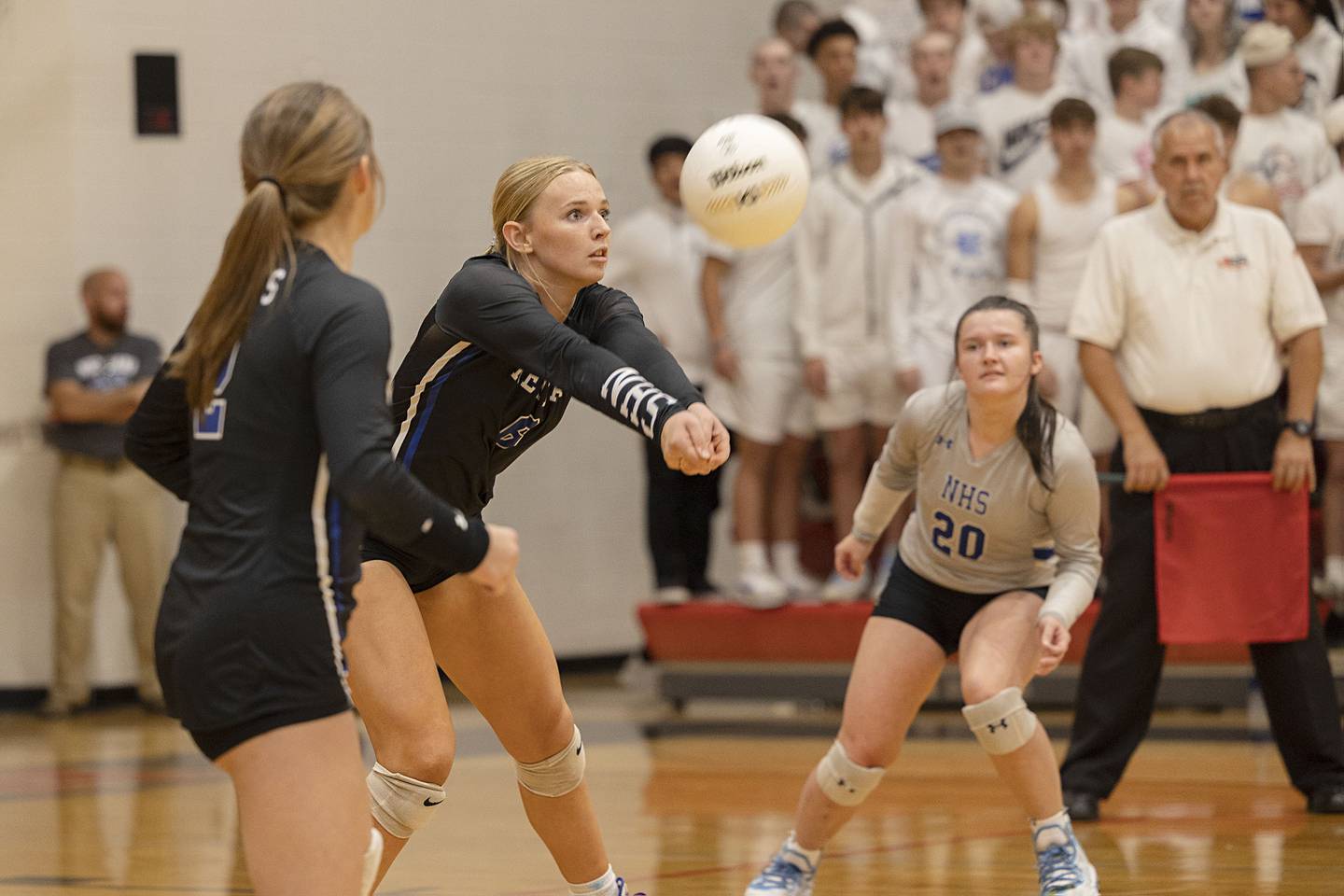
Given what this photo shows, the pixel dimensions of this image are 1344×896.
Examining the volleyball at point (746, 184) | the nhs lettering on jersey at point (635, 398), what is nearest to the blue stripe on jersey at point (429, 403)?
the nhs lettering on jersey at point (635, 398)

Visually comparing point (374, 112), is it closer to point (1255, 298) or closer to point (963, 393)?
point (1255, 298)

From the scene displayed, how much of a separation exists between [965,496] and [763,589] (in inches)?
191

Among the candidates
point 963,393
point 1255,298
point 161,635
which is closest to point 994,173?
point 1255,298

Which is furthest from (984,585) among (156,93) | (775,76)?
(156,93)

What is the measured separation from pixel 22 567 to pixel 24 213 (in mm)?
2035

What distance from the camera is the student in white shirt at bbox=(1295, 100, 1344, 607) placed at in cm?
853

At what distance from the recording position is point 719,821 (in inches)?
270

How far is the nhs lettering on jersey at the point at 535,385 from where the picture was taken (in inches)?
171

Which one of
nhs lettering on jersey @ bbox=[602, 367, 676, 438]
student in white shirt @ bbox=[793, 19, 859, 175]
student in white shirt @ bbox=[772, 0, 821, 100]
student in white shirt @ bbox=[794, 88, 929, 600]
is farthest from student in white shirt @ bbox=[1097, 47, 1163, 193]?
nhs lettering on jersey @ bbox=[602, 367, 676, 438]

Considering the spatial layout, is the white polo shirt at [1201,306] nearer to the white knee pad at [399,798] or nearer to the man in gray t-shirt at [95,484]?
the white knee pad at [399,798]

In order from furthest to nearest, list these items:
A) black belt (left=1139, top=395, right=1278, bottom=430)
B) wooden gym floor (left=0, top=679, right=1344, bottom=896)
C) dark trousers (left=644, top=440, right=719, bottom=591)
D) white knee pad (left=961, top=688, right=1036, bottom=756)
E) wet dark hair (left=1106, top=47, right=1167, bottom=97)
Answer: dark trousers (left=644, top=440, right=719, bottom=591) < wet dark hair (left=1106, top=47, right=1167, bottom=97) < black belt (left=1139, top=395, right=1278, bottom=430) < wooden gym floor (left=0, top=679, right=1344, bottom=896) < white knee pad (left=961, top=688, right=1036, bottom=756)

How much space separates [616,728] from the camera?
9.86 metres

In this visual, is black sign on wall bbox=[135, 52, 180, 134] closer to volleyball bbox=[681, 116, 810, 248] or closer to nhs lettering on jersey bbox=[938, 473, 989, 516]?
volleyball bbox=[681, 116, 810, 248]

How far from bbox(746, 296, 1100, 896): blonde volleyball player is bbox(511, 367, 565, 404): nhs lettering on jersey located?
3.86 ft
